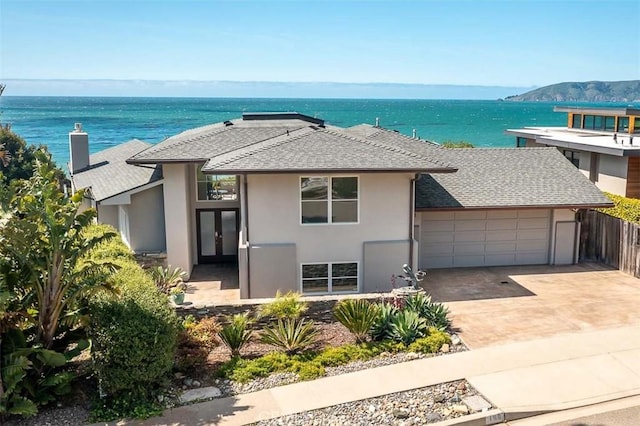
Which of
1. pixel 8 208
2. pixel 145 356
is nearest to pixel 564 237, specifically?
pixel 145 356

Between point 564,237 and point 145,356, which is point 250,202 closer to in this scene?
point 145,356

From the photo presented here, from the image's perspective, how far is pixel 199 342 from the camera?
41.5 feet

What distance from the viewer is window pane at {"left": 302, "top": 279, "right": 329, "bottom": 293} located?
17.3 m

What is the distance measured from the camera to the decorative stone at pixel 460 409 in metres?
10.3

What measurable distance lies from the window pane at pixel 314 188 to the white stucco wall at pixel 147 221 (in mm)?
5284

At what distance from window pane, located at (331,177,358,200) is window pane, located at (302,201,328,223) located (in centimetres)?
43

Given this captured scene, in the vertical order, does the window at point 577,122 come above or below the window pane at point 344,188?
above

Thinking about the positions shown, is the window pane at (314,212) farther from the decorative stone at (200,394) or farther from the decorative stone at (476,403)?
the decorative stone at (476,403)

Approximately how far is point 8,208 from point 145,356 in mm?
3258

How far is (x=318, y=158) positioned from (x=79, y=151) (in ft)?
42.2

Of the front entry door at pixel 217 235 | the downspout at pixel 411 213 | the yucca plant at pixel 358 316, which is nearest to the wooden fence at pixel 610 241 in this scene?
the downspout at pixel 411 213

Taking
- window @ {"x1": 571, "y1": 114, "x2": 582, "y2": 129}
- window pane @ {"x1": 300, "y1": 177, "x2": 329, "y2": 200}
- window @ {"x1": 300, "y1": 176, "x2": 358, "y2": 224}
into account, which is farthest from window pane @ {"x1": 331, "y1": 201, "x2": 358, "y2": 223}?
window @ {"x1": 571, "y1": 114, "x2": 582, "y2": 129}

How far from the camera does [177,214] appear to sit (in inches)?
739

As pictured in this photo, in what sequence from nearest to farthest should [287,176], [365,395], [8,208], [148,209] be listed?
[8,208] → [365,395] → [287,176] → [148,209]
